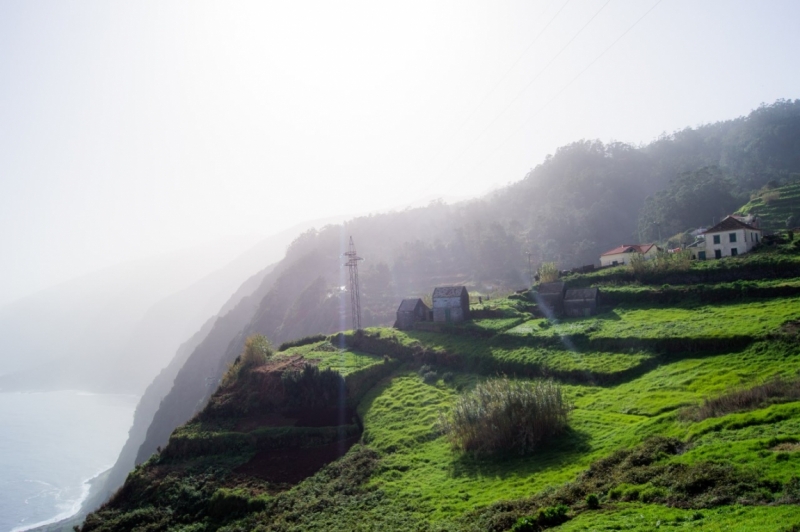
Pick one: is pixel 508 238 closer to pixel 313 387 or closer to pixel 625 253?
pixel 625 253

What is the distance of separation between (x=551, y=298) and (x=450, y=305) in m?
9.15

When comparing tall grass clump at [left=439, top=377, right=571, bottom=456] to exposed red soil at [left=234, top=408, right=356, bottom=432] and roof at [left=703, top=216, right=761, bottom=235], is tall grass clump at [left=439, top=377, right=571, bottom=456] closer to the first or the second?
exposed red soil at [left=234, top=408, right=356, bottom=432]

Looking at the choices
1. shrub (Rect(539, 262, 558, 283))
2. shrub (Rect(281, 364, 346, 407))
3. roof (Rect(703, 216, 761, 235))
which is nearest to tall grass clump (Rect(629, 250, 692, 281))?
roof (Rect(703, 216, 761, 235))

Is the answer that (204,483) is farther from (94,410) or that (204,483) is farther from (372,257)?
(94,410)

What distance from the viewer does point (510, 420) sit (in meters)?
22.5

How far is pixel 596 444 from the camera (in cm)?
1953

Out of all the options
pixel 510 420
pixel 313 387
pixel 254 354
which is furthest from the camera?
pixel 254 354

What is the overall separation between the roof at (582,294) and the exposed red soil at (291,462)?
2193 centimetres

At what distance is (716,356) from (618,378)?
468 cm

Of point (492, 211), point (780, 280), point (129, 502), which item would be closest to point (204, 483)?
point (129, 502)

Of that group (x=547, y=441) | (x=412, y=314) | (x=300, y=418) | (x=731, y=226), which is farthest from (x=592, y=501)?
(x=731, y=226)

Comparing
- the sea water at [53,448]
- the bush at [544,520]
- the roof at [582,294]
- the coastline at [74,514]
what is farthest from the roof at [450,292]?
the sea water at [53,448]

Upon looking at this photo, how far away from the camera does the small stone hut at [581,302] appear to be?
135 ft

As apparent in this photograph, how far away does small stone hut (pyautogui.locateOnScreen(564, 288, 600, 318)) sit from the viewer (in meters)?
41.3
